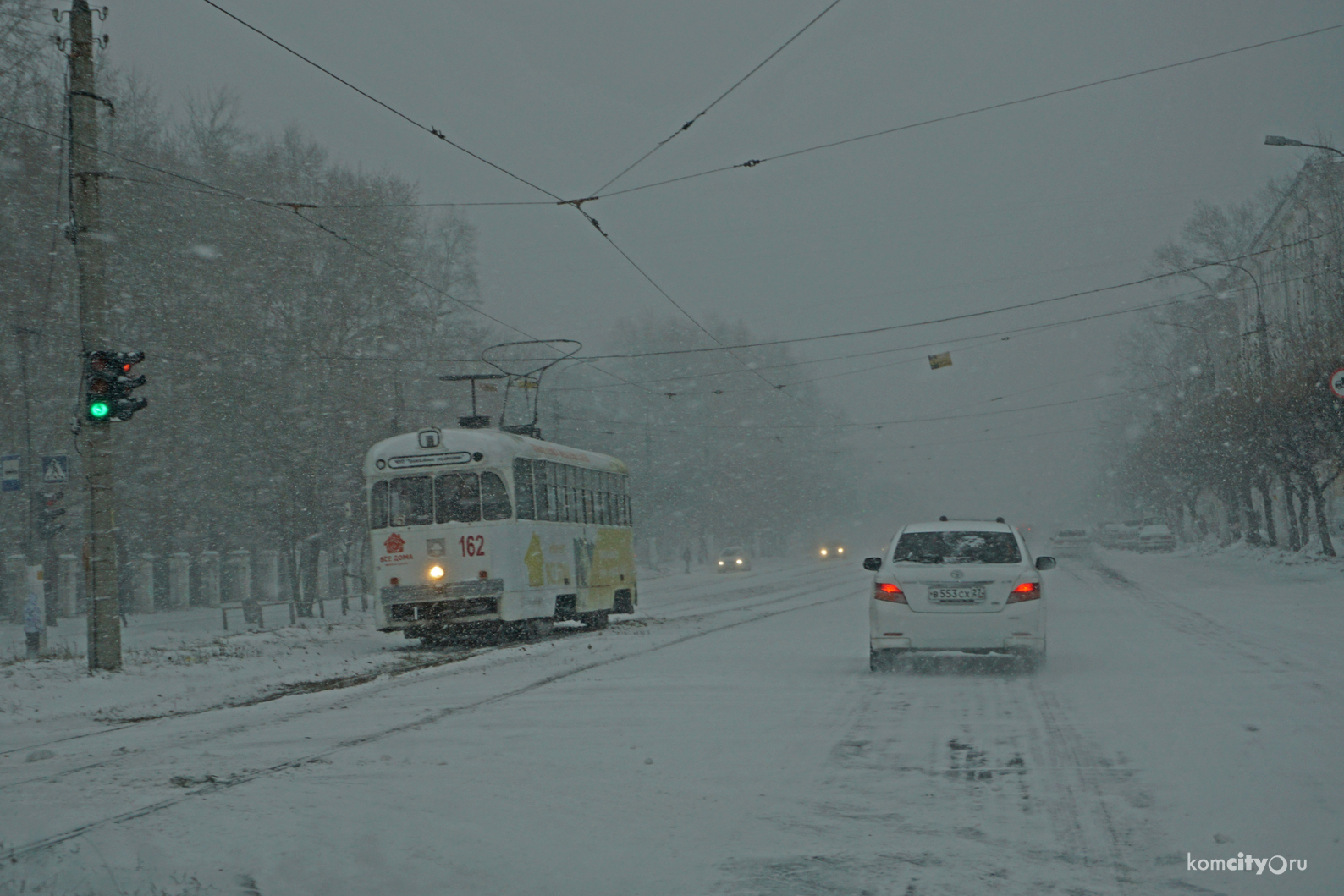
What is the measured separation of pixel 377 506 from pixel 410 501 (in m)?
0.58

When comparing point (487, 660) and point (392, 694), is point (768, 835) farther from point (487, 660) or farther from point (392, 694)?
point (487, 660)

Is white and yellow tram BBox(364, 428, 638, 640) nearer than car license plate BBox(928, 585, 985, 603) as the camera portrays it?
No

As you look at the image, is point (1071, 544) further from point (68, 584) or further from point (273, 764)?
point (273, 764)

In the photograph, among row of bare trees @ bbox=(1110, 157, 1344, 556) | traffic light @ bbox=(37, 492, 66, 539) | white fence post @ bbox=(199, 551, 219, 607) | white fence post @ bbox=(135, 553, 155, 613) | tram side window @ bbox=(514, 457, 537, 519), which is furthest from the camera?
white fence post @ bbox=(199, 551, 219, 607)

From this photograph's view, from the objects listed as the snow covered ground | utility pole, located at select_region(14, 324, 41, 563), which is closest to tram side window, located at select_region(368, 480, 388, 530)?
the snow covered ground

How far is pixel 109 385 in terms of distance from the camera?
15.5 meters

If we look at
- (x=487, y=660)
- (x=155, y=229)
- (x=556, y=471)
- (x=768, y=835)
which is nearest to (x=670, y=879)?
(x=768, y=835)

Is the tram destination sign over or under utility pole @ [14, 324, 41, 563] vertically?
under

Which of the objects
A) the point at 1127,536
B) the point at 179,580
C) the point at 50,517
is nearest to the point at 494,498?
the point at 50,517

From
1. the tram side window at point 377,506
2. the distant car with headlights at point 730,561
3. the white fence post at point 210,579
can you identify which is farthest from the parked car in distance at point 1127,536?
the tram side window at point 377,506

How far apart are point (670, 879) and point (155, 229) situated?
3011 centimetres

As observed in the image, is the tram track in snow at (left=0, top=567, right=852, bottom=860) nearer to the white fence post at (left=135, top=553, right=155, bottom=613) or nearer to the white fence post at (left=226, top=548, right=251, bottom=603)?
the white fence post at (left=135, top=553, right=155, bottom=613)

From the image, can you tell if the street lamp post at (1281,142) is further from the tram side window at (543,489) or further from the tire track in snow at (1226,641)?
the tram side window at (543,489)

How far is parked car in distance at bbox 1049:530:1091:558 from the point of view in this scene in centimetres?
6034
